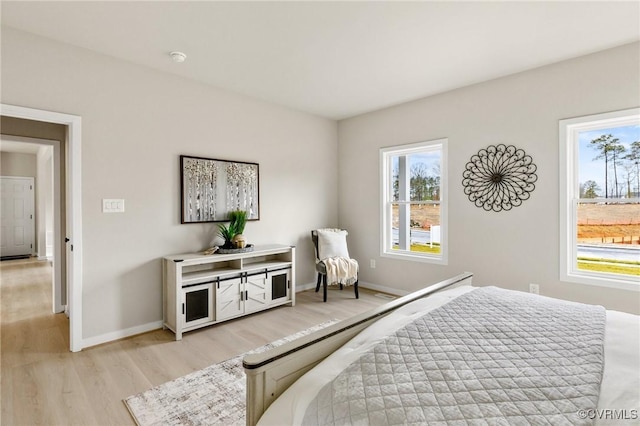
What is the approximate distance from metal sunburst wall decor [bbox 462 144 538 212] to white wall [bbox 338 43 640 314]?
62mm

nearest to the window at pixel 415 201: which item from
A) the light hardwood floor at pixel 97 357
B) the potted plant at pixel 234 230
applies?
the light hardwood floor at pixel 97 357

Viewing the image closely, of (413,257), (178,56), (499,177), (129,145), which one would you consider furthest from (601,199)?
(129,145)

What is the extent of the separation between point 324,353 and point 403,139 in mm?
3456

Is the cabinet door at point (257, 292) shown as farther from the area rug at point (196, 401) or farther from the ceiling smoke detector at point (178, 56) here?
the ceiling smoke detector at point (178, 56)

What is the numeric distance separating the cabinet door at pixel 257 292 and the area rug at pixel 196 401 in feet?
3.66

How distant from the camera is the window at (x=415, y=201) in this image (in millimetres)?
3971

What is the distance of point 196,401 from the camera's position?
1995 millimetres

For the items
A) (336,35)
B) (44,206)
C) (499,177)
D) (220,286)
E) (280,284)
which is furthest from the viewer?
(44,206)

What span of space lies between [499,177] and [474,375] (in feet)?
9.39

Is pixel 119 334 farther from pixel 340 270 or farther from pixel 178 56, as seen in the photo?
pixel 178 56

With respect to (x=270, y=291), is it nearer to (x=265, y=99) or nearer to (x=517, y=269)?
(x=265, y=99)

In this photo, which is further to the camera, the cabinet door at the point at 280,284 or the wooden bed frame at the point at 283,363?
the cabinet door at the point at 280,284

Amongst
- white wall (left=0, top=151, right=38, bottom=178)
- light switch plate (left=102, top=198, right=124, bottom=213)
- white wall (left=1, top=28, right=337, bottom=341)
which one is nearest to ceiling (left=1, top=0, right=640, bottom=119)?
white wall (left=1, top=28, right=337, bottom=341)

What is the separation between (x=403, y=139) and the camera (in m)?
4.24
